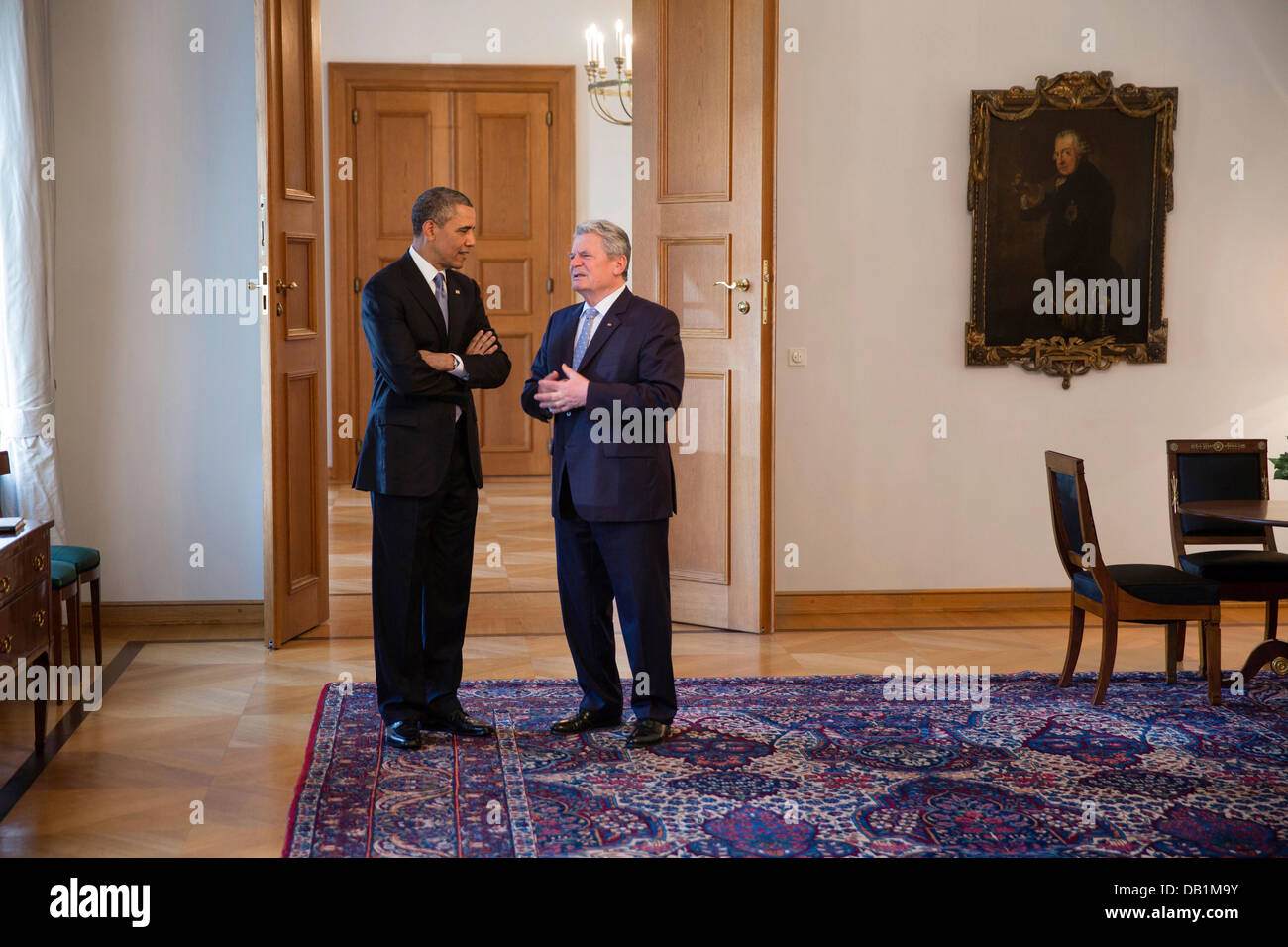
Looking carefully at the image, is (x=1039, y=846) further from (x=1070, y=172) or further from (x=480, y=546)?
(x=480, y=546)

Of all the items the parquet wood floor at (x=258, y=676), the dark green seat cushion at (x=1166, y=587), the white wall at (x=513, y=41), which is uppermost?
the white wall at (x=513, y=41)

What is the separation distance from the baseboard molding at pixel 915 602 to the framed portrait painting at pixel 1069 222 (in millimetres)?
1034

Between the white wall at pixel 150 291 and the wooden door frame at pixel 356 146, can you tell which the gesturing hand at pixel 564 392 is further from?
the wooden door frame at pixel 356 146

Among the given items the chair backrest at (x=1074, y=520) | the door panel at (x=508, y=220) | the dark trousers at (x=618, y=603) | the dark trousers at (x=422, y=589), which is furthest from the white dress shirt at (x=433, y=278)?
the door panel at (x=508, y=220)

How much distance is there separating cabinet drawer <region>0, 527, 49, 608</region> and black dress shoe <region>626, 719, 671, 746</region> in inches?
74.0

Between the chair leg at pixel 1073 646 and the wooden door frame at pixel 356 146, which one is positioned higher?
the wooden door frame at pixel 356 146

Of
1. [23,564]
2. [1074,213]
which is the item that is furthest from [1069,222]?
[23,564]

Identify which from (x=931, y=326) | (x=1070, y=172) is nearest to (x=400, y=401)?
(x=931, y=326)

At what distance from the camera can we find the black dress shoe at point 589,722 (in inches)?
169

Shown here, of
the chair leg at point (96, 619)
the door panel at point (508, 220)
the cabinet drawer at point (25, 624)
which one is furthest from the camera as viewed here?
the door panel at point (508, 220)

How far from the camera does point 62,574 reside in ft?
15.5

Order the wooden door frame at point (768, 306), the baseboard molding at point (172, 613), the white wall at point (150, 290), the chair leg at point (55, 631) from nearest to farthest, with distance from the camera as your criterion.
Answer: the chair leg at point (55, 631) → the wooden door frame at point (768, 306) → the white wall at point (150, 290) → the baseboard molding at point (172, 613)

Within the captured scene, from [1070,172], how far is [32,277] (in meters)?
4.52

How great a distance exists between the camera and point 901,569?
20.7ft
